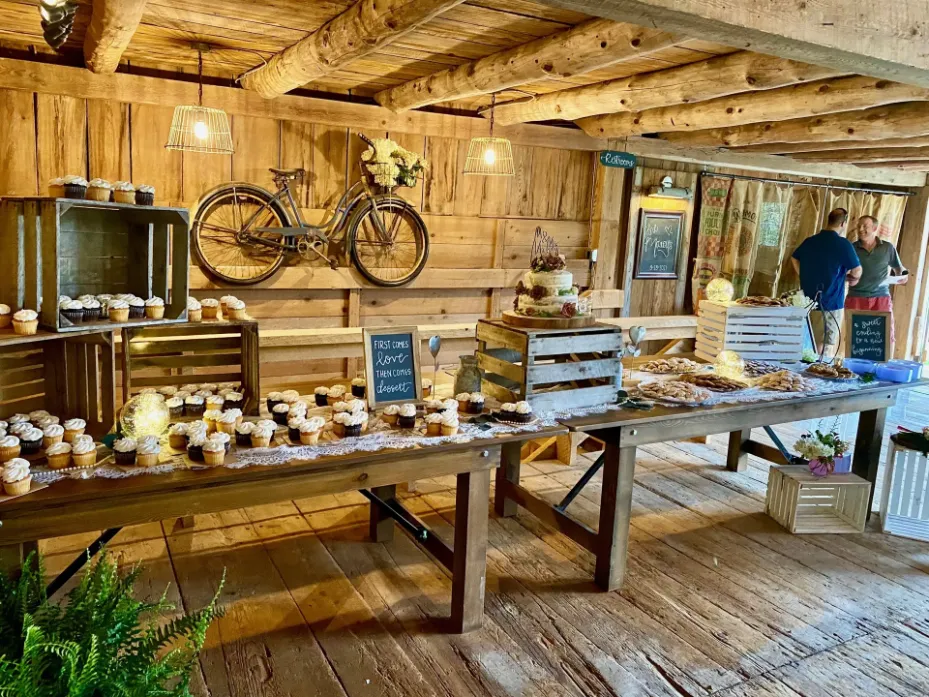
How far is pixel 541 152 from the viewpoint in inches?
237

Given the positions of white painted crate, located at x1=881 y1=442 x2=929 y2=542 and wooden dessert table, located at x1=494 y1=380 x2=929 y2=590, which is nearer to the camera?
wooden dessert table, located at x1=494 y1=380 x2=929 y2=590

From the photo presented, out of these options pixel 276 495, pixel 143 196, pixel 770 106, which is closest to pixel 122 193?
pixel 143 196

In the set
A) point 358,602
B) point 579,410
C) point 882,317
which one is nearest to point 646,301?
point 882,317

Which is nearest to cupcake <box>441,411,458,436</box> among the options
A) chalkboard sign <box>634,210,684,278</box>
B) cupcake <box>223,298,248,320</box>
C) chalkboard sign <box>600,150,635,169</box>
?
cupcake <box>223,298,248,320</box>

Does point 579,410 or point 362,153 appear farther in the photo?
point 362,153

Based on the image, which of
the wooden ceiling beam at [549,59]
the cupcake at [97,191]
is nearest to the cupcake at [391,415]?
the cupcake at [97,191]

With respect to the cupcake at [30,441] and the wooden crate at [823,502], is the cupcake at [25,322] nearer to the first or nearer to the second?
the cupcake at [30,441]

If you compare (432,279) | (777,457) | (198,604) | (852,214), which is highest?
(852,214)

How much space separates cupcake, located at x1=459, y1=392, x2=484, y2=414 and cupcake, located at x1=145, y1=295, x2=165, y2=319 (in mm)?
1186

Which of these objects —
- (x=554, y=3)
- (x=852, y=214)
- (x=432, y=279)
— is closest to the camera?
(x=554, y=3)

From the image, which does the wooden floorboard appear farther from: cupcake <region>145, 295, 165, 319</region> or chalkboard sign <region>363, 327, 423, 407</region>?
cupcake <region>145, 295, 165, 319</region>

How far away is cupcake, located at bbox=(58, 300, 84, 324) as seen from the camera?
2.28 metres

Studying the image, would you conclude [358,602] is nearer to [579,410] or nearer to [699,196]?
[579,410]

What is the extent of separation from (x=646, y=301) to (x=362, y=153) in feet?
10.3
